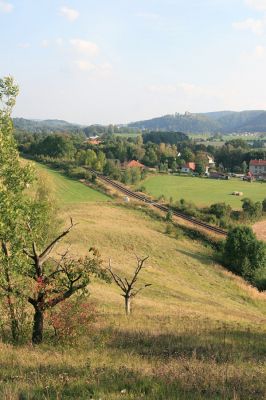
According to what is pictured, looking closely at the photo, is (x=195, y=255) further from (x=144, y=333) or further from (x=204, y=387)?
(x=204, y=387)

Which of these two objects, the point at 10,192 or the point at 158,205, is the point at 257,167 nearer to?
the point at 158,205

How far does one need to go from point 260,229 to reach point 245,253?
29436 millimetres

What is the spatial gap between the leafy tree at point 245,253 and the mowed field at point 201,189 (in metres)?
44.5

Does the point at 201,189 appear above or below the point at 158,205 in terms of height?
above

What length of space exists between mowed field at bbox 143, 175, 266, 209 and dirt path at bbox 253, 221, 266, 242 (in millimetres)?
14625

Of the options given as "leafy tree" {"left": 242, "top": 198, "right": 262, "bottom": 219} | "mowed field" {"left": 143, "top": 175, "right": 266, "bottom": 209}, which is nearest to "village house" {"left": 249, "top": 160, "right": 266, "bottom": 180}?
"mowed field" {"left": 143, "top": 175, "right": 266, "bottom": 209}

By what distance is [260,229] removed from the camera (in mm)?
81000

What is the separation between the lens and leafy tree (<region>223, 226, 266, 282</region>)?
5288 cm

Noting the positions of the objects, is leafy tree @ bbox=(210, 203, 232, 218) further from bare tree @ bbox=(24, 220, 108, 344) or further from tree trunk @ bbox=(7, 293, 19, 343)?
tree trunk @ bbox=(7, 293, 19, 343)

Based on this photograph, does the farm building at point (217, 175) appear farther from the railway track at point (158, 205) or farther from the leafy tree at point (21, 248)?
the leafy tree at point (21, 248)

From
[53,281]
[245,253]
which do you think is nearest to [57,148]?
[245,253]

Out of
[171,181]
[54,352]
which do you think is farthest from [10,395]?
[171,181]

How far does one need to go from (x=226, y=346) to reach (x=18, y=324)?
24.9ft

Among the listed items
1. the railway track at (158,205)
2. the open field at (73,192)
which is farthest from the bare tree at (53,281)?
the open field at (73,192)
